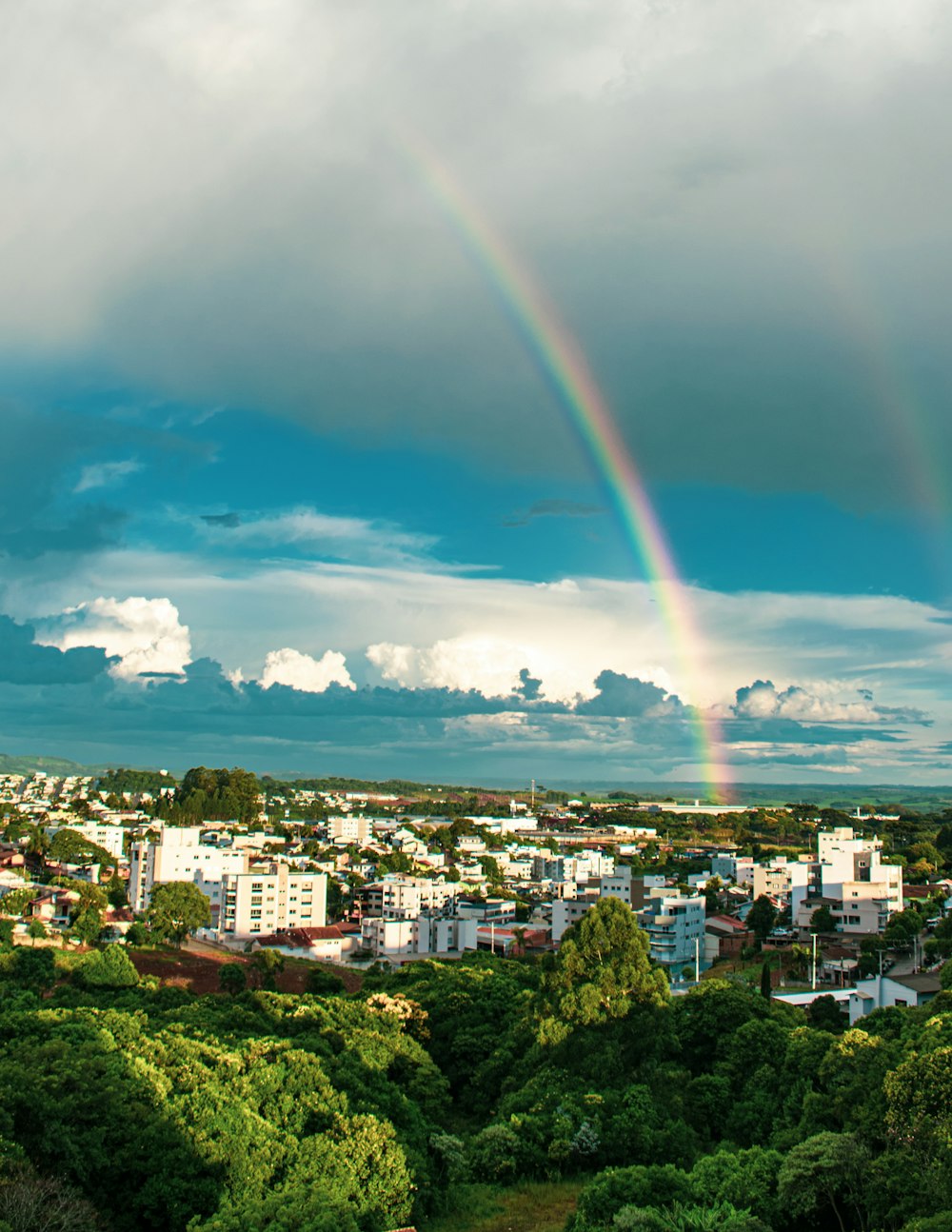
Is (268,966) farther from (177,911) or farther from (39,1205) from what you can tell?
(39,1205)

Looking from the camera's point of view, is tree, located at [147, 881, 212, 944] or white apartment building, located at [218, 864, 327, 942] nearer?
tree, located at [147, 881, 212, 944]

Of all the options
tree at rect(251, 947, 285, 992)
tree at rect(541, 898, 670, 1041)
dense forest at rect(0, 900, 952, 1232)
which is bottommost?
tree at rect(251, 947, 285, 992)

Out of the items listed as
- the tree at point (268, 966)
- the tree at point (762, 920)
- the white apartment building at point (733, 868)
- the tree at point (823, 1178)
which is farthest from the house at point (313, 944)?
the tree at point (823, 1178)

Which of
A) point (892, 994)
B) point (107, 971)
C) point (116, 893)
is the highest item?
point (107, 971)

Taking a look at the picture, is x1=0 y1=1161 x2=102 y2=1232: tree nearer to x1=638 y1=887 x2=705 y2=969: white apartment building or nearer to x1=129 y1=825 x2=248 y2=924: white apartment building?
x1=638 y1=887 x2=705 y2=969: white apartment building

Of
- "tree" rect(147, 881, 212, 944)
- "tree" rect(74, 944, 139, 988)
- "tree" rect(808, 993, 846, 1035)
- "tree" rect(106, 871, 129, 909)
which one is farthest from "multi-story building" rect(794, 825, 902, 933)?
"tree" rect(106, 871, 129, 909)

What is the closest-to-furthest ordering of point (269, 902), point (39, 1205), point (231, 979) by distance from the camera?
1. point (39, 1205)
2. point (231, 979)
3. point (269, 902)

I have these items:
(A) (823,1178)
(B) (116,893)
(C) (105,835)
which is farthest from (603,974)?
(C) (105,835)

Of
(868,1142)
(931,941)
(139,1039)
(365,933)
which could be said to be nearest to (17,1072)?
(139,1039)
